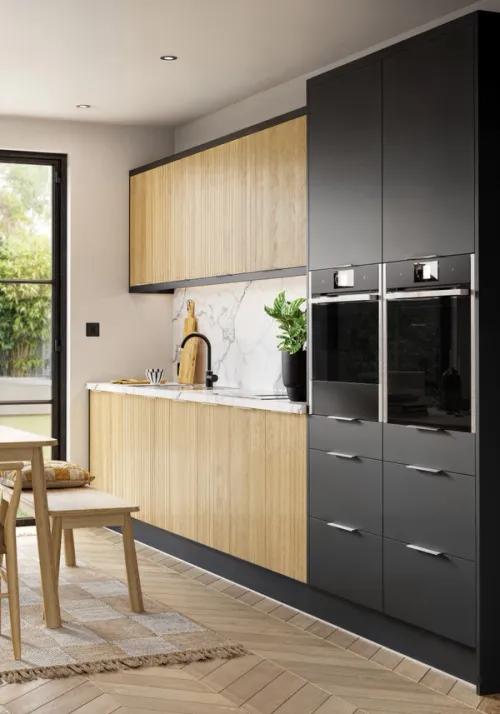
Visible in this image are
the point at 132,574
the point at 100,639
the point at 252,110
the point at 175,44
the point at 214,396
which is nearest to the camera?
the point at 100,639

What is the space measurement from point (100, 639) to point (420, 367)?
1632mm

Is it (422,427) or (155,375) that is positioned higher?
(155,375)

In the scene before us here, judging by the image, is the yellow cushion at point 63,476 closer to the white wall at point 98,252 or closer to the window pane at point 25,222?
the white wall at point 98,252

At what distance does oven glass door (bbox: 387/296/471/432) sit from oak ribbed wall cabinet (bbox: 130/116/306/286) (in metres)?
1.04

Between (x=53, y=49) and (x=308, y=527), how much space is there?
2.54 meters

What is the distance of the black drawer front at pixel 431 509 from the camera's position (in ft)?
11.6

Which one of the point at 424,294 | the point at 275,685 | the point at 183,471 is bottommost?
Result: the point at 275,685

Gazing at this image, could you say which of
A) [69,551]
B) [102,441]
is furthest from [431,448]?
[102,441]

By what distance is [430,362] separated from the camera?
3.69 meters

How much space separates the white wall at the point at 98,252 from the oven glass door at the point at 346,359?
2647mm

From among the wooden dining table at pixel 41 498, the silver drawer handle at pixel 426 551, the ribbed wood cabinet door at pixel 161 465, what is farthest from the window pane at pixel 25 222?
the silver drawer handle at pixel 426 551

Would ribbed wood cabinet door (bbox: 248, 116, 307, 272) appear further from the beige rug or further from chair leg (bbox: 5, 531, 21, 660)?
chair leg (bbox: 5, 531, 21, 660)

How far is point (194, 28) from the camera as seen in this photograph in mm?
4625

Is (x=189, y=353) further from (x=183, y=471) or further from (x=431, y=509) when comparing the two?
(x=431, y=509)
